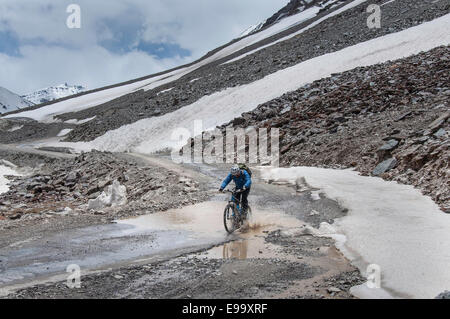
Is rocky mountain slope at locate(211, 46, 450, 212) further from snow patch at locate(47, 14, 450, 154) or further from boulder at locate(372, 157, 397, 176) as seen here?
snow patch at locate(47, 14, 450, 154)

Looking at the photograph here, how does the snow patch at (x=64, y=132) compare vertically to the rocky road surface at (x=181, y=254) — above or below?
above

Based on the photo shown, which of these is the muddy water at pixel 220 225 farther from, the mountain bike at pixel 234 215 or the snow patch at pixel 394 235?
the snow patch at pixel 394 235

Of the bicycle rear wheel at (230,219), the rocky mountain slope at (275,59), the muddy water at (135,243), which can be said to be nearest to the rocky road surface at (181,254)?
the muddy water at (135,243)

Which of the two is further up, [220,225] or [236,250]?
[220,225]

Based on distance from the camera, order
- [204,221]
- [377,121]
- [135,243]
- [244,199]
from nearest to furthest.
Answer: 1. [135,243]
2. [244,199]
3. [204,221]
4. [377,121]

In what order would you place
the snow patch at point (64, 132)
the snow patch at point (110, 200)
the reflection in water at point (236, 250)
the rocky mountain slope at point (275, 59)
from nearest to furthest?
the reflection in water at point (236, 250) < the snow patch at point (110, 200) < the rocky mountain slope at point (275, 59) < the snow patch at point (64, 132)

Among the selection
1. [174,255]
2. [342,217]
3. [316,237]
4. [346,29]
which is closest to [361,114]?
[342,217]

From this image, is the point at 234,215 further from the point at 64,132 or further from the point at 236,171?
the point at 64,132

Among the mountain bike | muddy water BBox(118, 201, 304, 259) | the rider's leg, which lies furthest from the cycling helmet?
muddy water BBox(118, 201, 304, 259)

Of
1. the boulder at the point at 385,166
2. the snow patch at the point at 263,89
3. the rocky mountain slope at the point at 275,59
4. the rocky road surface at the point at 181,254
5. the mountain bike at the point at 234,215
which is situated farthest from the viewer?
the rocky mountain slope at the point at 275,59

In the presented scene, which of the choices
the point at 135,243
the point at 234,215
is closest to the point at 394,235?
the point at 234,215

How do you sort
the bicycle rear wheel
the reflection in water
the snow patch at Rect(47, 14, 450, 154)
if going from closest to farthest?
1. the reflection in water
2. the bicycle rear wheel
3. the snow patch at Rect(47, 14, 450, 154)

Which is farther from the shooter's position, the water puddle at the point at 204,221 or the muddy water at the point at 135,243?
the water puddle at the point at 204,221
